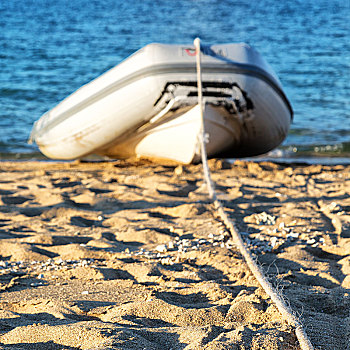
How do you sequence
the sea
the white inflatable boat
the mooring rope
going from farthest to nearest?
the sea < the white inflatable boat < the mooring rope

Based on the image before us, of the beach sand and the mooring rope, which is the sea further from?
the mooring rope

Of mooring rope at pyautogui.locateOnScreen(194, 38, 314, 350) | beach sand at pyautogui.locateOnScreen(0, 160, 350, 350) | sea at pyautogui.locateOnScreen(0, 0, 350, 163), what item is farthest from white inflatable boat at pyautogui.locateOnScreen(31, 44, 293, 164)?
sea at pyautogui.locateOnScreen(0, 0, 350, 163)

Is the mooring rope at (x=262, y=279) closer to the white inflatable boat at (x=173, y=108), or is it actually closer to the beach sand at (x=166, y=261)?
the beach sand at (x=166, y=261)

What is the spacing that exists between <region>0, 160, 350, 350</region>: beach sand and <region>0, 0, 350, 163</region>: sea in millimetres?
2333

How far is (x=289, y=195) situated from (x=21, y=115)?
537cm

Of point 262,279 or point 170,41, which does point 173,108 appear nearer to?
point 262,279

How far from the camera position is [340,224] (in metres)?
3.26

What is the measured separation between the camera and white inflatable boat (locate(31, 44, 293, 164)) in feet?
14.9

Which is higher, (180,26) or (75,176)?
(180,26)

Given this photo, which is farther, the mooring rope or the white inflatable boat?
the white inflatable boat

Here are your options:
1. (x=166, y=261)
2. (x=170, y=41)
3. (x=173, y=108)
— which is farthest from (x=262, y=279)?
(x=170, y=41)

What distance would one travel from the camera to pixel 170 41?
1567cm

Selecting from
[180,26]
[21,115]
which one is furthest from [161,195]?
[180,26]

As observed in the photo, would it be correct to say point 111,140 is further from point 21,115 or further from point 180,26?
point 180,26
